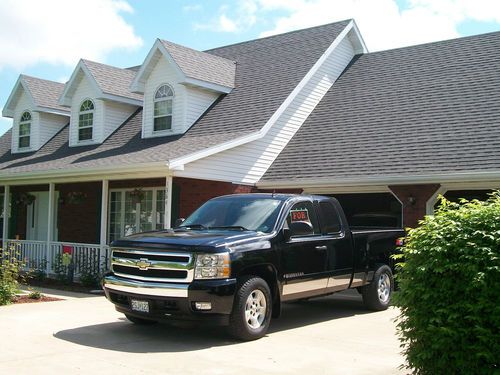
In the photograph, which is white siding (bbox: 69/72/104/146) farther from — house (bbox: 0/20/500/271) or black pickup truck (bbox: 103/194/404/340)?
black pickup truck (bbox: 103/194/404/340)

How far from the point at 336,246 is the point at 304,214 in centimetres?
78

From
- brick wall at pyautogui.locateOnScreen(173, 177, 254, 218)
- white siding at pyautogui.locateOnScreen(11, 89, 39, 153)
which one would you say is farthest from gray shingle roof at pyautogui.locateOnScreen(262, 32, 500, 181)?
white siding at pyautogui.locateOnScreen(11, 89, 39, 153)

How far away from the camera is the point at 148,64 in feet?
60.6

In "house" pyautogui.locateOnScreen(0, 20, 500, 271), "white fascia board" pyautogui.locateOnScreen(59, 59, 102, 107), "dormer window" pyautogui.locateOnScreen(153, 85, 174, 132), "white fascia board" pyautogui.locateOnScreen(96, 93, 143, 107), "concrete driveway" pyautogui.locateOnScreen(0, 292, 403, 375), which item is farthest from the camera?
"white fascia board" pyautogui.locateOnScreen(59, 59, 102, 107)

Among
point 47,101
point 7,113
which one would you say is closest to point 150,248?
point 47,101

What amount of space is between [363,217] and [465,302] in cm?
1135

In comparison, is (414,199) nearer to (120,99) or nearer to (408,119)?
(408,119)

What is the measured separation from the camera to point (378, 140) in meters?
15.4

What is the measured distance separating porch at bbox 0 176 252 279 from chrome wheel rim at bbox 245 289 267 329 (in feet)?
18.3

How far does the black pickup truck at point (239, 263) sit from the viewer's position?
7.77 m

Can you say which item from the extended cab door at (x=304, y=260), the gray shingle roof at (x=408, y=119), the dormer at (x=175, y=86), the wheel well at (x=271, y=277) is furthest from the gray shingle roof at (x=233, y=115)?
the wheel well at (x=271, y=277)

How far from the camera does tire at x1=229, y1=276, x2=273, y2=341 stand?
781 centimetres

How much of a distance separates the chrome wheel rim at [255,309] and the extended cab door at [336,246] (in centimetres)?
171

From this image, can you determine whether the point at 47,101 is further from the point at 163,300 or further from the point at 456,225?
the point at 456,225
